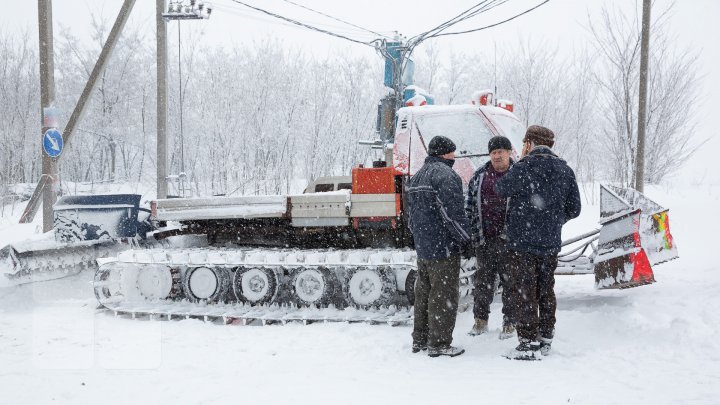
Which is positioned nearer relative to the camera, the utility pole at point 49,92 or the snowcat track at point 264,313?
the snowcat track at point 264,313

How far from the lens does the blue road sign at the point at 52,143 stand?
9.03 m

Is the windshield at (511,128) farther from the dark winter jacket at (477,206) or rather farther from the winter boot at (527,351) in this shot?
the winter boot at (527,351)

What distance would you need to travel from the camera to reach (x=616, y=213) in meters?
5.30

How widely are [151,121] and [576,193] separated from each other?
27316mm

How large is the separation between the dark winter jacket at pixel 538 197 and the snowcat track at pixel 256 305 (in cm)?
140

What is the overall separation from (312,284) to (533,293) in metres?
2.61

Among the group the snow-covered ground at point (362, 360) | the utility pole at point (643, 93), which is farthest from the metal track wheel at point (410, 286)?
the utility pole at point (643, 93)

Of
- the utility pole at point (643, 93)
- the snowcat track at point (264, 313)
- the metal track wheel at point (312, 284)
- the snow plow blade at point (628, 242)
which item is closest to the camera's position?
the snow plow blade at point (628, 242)

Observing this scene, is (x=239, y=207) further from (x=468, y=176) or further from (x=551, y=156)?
(x=551, y=156)

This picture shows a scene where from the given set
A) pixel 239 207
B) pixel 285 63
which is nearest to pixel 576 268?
pixel 239 207

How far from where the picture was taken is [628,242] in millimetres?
5051

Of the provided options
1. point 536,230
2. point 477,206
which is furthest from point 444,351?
point 477,206

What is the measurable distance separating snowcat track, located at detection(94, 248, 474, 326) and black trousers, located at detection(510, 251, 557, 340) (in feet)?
4.08

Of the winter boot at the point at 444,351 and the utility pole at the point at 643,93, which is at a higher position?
the utility pole at the point at 643,93
